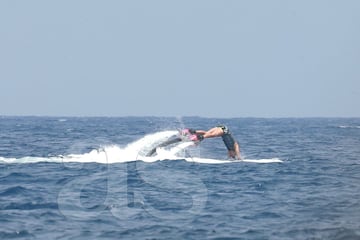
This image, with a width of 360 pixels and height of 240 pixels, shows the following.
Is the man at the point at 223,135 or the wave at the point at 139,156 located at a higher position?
the man at the point at 223,135

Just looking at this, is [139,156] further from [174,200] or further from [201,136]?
[174,200]

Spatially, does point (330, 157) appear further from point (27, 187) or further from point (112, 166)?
point (27, 187)

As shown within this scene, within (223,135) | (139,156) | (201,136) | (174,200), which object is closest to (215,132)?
(223,135)

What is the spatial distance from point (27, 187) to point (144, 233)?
28.2 ft

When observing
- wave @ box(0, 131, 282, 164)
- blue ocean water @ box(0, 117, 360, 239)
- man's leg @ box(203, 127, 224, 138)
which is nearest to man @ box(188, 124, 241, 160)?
man's leg @ box(203, 127, 224, 138)

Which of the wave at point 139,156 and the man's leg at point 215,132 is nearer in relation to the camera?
the wave at point 139,156

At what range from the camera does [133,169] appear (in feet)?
95.9

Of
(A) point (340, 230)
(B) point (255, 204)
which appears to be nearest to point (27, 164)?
(B) point (255, 204)

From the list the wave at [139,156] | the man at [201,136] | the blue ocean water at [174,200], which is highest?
the man at [201,136]

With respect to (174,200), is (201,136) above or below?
above

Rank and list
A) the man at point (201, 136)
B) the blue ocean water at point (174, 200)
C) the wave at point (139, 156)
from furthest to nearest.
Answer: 1. the man at point (201, 136)
2. the wave at point (139, 156)
3. the blue ocean water at point (174, 200)

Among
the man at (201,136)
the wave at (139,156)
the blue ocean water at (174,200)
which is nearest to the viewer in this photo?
the blue ocean water at (174,200)

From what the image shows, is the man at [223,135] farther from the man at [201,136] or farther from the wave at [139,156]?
the wave at [139,156]

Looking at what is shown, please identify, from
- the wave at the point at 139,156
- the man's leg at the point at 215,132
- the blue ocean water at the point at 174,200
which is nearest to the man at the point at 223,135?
the man's leg at the point at 215,132
